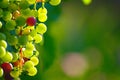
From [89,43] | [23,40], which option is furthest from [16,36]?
[89,43]

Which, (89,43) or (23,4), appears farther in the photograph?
(89,43)

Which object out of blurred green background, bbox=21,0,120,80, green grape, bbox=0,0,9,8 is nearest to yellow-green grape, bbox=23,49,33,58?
green grape, bbox=0,0,9,8

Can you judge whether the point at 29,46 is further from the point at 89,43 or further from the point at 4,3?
the point at 89,43

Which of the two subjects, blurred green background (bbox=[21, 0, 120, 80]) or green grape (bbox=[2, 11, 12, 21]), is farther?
blurred green background (bbox=[21, 0, 120, 80])

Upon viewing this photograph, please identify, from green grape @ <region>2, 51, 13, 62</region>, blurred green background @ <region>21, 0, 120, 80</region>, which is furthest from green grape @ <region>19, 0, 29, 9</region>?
blurred green background @ <region>21, 0, 120, 80</region>

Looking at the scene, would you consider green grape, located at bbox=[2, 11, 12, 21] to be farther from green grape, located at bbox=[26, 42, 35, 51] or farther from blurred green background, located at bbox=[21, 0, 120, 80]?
blurred green background, located at bbox=[21, 0, 120, 80]

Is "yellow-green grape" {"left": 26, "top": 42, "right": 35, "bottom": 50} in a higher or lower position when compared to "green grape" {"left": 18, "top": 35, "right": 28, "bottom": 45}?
higher

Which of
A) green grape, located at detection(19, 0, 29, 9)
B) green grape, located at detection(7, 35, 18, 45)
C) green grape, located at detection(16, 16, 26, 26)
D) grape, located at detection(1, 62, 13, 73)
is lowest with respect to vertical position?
grape, located at detection(1, 62, 13, 73)
